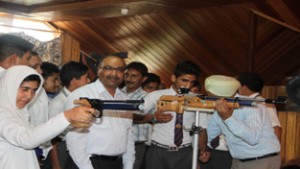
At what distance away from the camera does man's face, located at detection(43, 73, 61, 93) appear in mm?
4605

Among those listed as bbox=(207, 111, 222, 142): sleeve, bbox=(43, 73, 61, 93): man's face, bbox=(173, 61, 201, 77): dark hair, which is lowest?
bbox=(207, 111, 222, 142): sleeve

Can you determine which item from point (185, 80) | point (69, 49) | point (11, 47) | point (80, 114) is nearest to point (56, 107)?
point (11, 47)

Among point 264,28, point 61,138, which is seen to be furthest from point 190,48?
point 61,138

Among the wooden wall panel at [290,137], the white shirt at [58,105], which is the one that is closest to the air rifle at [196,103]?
the white shirt at [58,105]

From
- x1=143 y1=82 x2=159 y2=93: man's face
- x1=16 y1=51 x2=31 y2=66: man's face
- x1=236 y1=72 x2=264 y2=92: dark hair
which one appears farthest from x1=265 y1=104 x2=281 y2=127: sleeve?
x1=16 y1=51 x2=31 y2=66: man's face

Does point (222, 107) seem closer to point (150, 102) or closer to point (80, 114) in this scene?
point (80, 114)

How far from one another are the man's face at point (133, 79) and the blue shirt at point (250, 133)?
64.2 inches

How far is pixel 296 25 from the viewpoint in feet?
19.2

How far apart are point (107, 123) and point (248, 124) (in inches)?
38.1

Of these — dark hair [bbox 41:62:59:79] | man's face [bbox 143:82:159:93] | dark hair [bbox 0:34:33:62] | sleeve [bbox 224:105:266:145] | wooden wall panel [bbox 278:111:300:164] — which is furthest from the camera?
wooden wall panel [bbox 278:111:300:164]

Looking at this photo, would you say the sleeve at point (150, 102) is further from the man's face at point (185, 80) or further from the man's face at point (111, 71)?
the man's face at point (111, 71)

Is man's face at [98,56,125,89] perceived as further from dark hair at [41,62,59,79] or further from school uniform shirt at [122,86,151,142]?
school uniform shirt at [122,86,151,142]

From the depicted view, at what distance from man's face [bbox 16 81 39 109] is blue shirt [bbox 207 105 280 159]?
4.48 feet

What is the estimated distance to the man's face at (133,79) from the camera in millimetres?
5098
